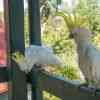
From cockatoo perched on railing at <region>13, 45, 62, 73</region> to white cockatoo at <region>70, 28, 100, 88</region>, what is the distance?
0.91 ft

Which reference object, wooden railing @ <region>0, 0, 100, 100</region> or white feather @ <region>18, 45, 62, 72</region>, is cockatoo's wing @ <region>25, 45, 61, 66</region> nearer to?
white feather @ <region>18, 45, 62, 72</region>

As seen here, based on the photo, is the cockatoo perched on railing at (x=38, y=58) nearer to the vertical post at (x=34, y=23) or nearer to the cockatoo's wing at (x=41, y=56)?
the cockatoo's wing at (x=41, y=56)

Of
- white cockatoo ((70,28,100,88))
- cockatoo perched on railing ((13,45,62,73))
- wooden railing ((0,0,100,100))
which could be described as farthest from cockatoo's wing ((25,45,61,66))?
white cockatoo ((70,28,100,88))

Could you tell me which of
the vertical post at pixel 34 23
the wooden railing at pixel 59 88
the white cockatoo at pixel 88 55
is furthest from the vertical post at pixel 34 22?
the white cockatoo at pixel 88 55

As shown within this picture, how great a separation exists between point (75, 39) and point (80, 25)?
59 millimetres

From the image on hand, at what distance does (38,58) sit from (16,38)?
45 cm

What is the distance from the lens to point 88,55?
4.33ft

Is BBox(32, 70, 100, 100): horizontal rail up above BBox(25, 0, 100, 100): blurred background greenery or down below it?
below

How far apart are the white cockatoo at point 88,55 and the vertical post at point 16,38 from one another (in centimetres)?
69

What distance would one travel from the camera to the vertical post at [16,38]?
2.01m

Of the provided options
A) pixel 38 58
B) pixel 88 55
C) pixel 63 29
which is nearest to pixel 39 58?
pixel 38 58

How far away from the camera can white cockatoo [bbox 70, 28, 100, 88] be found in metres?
1.30

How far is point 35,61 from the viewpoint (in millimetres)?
1679

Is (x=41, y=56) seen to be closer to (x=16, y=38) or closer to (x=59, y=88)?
(x=59, y=88)
